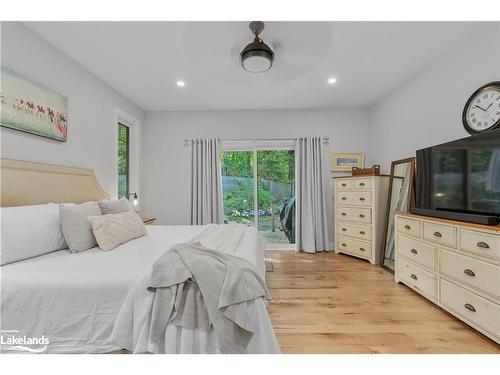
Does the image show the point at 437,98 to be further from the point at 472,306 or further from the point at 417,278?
the point at 472,306

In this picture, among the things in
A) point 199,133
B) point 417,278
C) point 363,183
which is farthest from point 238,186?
point 417,278

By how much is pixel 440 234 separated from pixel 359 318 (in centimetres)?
104

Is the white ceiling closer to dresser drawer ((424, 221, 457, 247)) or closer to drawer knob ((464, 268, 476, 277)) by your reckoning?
dresser drawer ((424, 221, 457, 247))

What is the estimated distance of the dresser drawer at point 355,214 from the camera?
3.41 metres

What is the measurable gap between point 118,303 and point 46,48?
Result: 250cm

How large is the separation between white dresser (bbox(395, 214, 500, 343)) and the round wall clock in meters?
0.93

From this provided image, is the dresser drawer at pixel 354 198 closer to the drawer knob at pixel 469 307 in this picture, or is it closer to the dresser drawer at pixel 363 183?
the dresser drawer at pixel 363 183

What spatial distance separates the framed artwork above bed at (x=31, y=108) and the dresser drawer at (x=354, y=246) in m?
3.97

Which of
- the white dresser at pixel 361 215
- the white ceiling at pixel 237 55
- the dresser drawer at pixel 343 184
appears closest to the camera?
the white ceiling at pixel 237 55

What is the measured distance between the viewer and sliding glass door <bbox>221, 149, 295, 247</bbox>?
4.26m

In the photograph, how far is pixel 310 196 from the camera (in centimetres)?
404

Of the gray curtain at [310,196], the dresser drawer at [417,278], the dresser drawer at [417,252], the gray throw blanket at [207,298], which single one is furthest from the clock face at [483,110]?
the gray throw blanket at [207,298]

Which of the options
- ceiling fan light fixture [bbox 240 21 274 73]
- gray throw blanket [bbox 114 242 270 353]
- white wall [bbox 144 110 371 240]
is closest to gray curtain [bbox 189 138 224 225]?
white wall [bbox 144 110 371 240]
